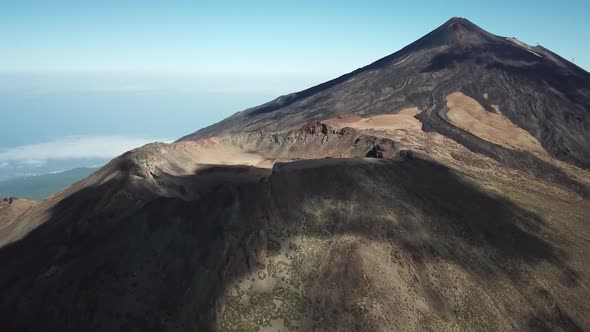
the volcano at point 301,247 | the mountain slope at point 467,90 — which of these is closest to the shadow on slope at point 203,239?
the volcano at point 301,247

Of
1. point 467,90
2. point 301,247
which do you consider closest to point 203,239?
point 301,247

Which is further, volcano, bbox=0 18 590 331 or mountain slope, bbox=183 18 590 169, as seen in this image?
mountain slope, bbox=183 18 590 169

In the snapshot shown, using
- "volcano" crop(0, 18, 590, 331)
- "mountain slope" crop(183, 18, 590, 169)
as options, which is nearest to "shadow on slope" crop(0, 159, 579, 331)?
"volcano" crop(0, 18, 590, 331)

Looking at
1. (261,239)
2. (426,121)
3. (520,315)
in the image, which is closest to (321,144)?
(426,121)

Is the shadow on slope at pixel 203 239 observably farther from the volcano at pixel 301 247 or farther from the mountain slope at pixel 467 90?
the mountain slope at pixel 467 90

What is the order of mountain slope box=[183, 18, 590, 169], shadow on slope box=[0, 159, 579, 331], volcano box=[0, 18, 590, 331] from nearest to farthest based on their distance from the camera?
shadow on slope box=[0, 159, 579, 331] < volcano box=[0, 18, 590, 331] < mountain slope box=[183, 18, 590, 169]

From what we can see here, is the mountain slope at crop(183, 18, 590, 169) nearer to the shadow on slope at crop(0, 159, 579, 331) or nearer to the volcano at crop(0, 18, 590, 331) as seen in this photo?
the volcano at crop(0, 18, 590, 331)

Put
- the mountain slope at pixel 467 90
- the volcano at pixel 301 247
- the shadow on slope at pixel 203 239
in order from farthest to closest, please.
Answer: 1. the mountain slope at pixel 467 90
2. the volcano at pixel 301 247
3. the shadow on slope at pixel 203 239
